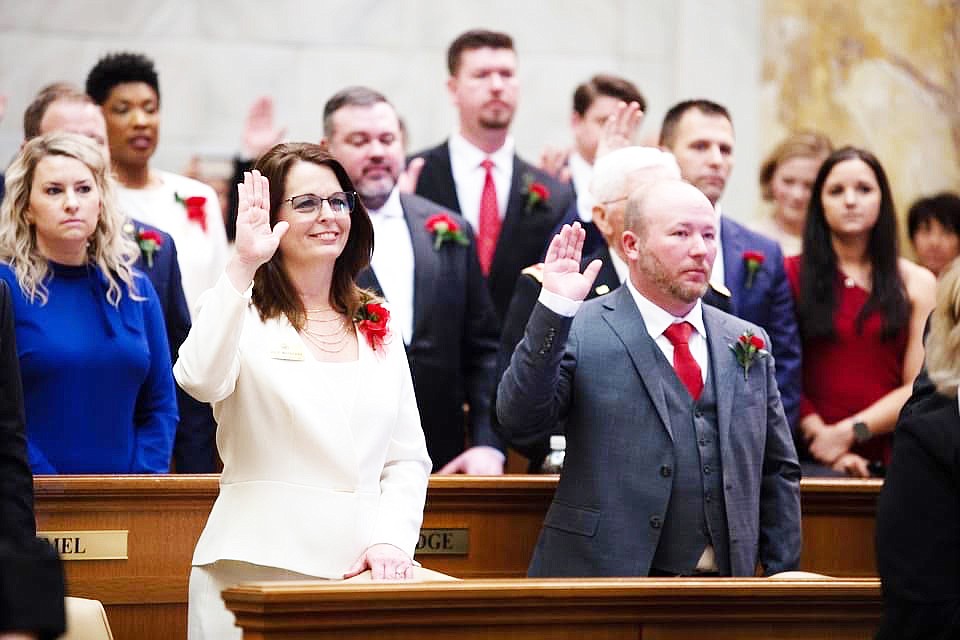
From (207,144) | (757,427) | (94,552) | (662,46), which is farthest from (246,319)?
(662,46)

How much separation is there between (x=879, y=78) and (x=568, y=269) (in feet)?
17.8

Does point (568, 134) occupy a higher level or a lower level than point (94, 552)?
higher

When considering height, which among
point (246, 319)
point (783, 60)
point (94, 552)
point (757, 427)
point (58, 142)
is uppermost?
point (783, 60)

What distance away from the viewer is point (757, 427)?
393 cm

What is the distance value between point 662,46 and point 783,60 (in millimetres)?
640

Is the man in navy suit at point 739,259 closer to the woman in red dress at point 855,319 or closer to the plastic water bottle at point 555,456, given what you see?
the woman in red dress at point 855,319

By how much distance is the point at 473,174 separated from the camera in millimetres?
Answer: 5898

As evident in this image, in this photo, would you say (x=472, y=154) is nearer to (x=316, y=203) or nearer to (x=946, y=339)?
(x=316, y=203)

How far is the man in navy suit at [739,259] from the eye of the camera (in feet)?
16.8

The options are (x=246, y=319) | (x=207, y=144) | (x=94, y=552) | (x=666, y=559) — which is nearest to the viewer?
(x=246, y=319)

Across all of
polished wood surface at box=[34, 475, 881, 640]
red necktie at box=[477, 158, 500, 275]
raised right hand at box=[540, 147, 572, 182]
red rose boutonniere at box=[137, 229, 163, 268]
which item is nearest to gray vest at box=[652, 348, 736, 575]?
polished wood surface at box=[34, 475, 881, 640]

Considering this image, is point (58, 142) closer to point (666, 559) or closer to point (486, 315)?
point (486, 315)

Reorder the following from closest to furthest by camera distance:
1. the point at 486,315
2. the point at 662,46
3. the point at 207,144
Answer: the point at 486,315 → the point at 207,144 → the point at 662,46

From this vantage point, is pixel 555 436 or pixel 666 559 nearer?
pixel 666 559
